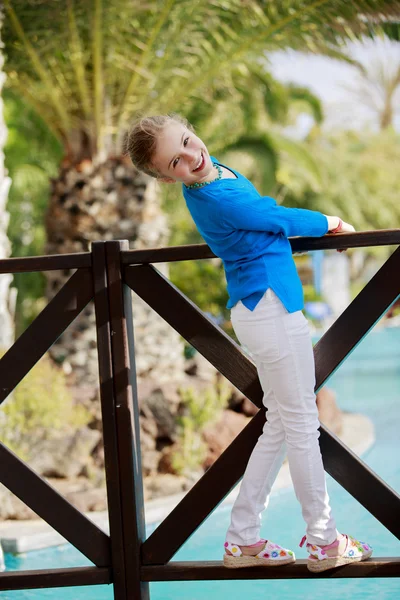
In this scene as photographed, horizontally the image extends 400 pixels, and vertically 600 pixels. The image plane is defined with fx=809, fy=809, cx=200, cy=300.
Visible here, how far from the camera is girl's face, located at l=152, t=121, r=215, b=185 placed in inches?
102

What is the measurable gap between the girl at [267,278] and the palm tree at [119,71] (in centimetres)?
544

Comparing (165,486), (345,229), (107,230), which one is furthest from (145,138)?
(107,230)

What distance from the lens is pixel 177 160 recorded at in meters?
2.60

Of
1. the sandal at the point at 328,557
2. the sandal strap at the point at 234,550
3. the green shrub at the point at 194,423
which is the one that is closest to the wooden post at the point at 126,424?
the sandal strap at the point at 234,550

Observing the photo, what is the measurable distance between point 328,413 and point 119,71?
4237mm

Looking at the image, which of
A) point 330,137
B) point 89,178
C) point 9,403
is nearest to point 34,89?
point 89,178

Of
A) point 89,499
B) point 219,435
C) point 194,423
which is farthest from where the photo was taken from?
point 194,423

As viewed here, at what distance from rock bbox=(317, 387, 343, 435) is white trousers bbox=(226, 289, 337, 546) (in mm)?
5452

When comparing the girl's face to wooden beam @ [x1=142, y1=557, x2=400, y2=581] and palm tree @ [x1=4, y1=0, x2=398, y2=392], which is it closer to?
wooden beam @ [x1=142, y1=557, x2=400, y2=581]

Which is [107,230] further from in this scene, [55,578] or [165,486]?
[55,578]

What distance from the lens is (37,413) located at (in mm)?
6855

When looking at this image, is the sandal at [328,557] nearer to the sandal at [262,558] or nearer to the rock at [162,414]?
the sandal at [262,558]

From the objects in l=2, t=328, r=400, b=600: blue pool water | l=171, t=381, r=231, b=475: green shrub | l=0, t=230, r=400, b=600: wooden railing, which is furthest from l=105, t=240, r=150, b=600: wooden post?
l=171, t=381, r=231, b=475: green shrub

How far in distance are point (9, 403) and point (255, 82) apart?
7.45 m
